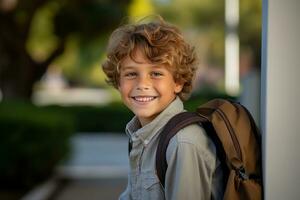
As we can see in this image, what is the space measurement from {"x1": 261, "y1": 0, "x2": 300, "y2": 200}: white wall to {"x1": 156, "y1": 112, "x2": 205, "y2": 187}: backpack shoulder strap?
266 millimetres

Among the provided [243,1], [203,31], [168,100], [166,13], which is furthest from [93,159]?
[203,31]

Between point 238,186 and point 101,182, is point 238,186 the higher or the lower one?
the higher one

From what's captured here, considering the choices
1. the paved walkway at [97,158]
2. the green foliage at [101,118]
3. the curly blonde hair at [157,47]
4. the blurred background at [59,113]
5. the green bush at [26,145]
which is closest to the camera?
the curly blonde hair at [157,47]

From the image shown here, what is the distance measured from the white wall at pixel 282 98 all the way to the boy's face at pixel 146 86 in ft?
1.37

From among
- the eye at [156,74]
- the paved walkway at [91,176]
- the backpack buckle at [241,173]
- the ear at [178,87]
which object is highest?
the eye at [156,74]

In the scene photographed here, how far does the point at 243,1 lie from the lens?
38.2m

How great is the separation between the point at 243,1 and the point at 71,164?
26.5 metres

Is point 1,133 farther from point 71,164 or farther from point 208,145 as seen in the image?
point 208,145

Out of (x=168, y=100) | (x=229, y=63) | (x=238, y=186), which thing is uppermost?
(x=168, y=100)

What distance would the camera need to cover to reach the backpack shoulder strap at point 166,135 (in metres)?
2.29

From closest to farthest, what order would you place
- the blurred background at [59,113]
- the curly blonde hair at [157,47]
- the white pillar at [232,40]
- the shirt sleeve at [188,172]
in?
the shirt sleeve at [188,172] → the curly blonde hair at [157,47] → the blurred background at [59,113] → the white pillar at [232,40]

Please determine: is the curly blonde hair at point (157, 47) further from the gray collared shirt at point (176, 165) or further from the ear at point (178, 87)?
the gray collared shirt at point (176, 165)

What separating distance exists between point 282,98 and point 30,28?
51.0 ft

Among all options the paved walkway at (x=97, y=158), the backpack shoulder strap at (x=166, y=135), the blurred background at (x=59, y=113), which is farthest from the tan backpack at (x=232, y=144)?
the paved walkway at (x=97, y=158)
